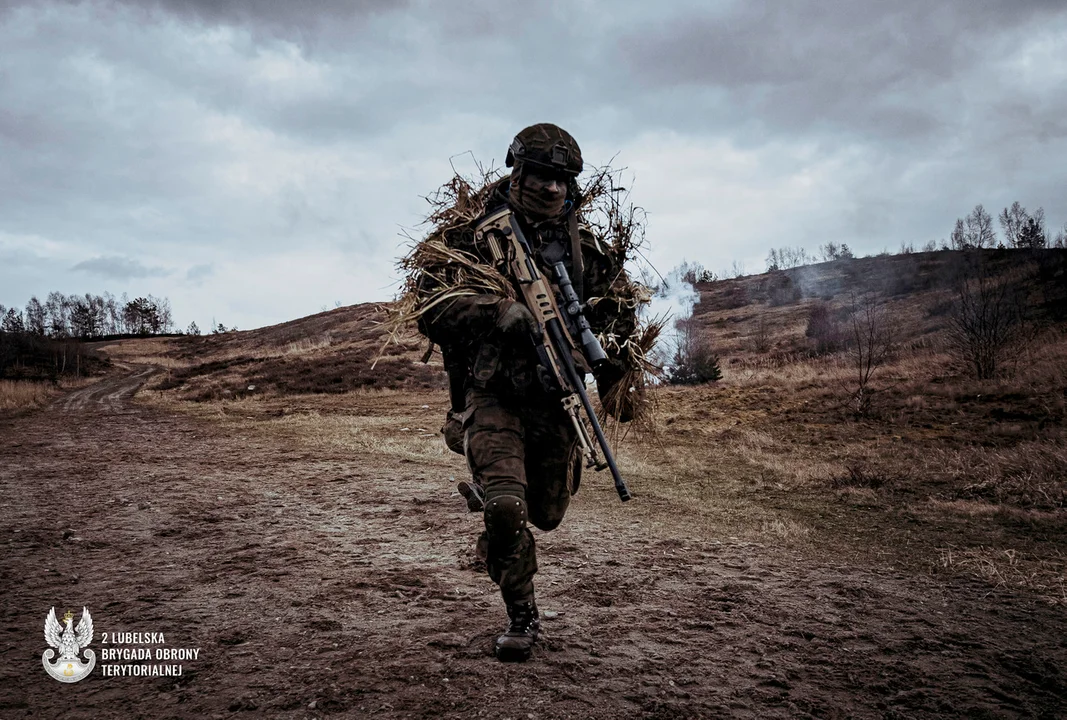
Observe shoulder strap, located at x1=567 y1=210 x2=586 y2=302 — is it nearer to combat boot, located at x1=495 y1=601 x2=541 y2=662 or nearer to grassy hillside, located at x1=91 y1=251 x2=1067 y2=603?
grassy hillside, located at x1=91 y1=251 x2=1067 y2=603

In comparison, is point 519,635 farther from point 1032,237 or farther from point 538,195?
point 1032,237

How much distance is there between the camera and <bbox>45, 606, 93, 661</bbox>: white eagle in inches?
128

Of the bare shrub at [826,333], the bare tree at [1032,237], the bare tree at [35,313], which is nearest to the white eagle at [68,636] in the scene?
the bare shrub at [826,333]

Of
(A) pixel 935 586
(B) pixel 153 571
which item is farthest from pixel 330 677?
(A) pixel 935 586

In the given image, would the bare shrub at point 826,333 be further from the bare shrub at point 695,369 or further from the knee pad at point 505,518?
the knee pad at point 505,518

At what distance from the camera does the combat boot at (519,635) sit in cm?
330

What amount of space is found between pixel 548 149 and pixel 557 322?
1.03 metres

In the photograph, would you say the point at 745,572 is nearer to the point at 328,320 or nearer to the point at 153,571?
the point at 153,571

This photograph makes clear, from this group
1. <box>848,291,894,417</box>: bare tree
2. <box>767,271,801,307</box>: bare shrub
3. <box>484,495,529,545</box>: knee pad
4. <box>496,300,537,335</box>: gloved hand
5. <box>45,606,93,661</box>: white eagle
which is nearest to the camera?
<box>45,606,93,661</box>: white eagle

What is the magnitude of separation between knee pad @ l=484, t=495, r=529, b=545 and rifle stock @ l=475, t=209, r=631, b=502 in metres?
0.46

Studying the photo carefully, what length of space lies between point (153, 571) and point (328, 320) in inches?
2290

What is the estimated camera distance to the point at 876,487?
27.1 feet

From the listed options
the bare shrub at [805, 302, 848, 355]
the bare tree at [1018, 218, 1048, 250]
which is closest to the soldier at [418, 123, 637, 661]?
the bare shrub at [805, 302, 848, 355]

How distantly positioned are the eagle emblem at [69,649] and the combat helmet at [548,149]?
3550 mm
